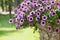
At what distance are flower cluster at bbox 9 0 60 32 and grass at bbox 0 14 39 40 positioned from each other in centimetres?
72

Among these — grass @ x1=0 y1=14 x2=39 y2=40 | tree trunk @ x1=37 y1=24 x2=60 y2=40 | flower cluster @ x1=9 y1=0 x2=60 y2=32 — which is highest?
flower cluster @ x1=9 y1=0 x2=60 y2=32

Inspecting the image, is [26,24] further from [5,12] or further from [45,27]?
[5,12]

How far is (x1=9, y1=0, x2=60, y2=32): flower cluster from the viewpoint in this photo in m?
1.26

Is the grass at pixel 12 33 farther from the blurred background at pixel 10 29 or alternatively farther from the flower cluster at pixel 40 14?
the flower cluster at pixel 40 14

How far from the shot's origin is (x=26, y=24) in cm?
134

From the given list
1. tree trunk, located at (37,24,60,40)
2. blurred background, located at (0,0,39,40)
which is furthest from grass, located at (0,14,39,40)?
tree trunk, located at (37,24,60,40)

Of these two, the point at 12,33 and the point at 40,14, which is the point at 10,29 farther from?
the point at 40,14

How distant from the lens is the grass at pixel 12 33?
6.75ft

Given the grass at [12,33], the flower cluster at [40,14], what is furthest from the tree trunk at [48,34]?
the grass at [12,33]

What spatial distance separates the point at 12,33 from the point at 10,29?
68 mm

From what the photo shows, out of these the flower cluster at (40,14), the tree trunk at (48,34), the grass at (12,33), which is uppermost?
the flower cluster at (40,14)

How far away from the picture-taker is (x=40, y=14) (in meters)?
1.29

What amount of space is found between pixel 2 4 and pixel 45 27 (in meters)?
0.95

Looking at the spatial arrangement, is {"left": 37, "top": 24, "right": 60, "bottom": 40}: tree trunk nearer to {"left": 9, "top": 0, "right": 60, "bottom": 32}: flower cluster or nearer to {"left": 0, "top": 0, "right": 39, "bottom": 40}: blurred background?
{"left": 9, "top": 0, "right": 60, "bottom": 32}: flower cluster
